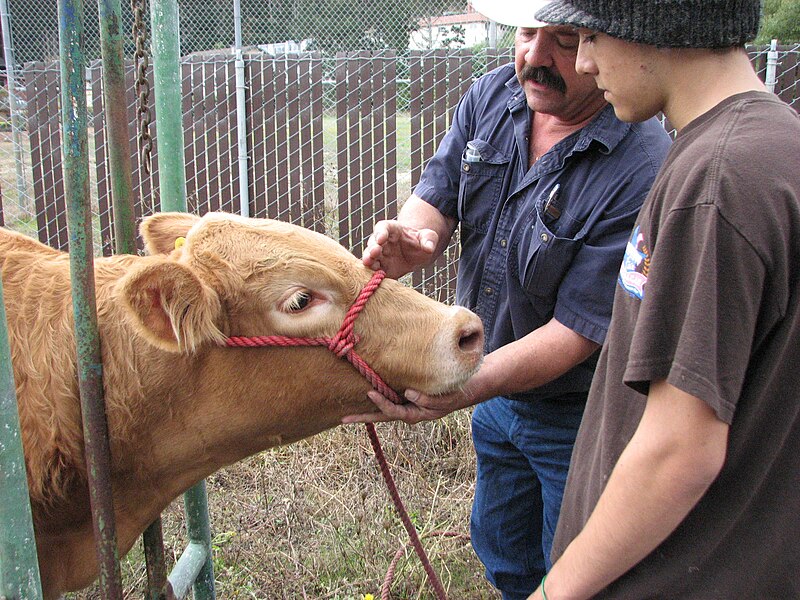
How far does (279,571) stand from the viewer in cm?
376

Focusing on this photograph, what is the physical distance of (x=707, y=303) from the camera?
128cm

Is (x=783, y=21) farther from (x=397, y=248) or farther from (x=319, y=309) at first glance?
(x=319, y=309)

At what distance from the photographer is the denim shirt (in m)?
2.39

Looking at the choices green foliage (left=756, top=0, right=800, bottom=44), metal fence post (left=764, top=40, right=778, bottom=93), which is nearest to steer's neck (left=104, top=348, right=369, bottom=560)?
metal fence post (left=764, top=40, right=778, bottom=93)

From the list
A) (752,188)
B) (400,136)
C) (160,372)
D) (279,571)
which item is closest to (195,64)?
(400,136)

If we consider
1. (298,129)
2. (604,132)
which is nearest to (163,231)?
(604,132)

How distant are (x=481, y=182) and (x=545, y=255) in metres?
0.48

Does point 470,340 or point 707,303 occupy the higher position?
point 707,303

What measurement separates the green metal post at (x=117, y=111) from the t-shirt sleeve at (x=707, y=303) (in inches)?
61.8

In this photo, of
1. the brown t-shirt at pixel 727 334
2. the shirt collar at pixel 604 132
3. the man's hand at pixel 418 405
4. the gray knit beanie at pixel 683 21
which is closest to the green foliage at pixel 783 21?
the shirt collar at pixel 604 132

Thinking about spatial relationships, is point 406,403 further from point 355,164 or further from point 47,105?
point 47,105

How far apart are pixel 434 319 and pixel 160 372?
86cm

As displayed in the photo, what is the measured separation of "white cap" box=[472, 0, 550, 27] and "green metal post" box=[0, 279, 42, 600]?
1635 mm

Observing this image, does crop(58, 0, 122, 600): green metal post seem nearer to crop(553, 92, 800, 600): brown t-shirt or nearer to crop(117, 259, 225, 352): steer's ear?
crop(117, 259, 225, 352): steer's ear
